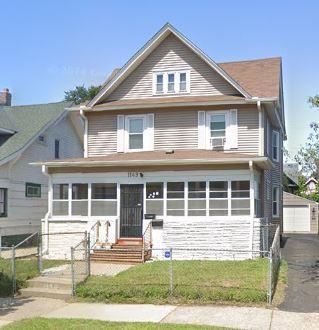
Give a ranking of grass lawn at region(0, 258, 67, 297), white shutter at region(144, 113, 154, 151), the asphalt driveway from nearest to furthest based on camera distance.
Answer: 1. the asphalt driveway
2. grass lawn at region(0, 258, 67, 297)
3. white shutter at region(144, 113, 154, 151)

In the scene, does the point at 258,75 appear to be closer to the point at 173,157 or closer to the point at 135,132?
the point at 135,132

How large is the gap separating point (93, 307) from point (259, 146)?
11068 mm

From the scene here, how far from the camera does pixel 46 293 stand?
12750mm

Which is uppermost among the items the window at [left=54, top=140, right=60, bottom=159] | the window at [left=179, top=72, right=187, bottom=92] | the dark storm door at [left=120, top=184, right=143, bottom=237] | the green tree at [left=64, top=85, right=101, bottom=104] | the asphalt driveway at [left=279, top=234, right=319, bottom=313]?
the green tree at [left=64, top=85, right=101, bottom=104]

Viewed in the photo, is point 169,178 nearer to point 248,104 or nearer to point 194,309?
point 248,104

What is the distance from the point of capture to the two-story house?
18.2m

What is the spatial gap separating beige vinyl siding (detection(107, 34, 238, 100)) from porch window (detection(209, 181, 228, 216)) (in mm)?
4538

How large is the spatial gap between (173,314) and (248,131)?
11346 mm

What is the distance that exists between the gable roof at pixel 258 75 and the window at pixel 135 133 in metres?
4.75

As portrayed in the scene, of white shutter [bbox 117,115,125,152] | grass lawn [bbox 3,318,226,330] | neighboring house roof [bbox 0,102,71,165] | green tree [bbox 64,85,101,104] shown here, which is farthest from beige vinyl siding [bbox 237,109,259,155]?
green tree [bbox 64,85,101,104]

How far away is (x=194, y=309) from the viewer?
10.9 meters

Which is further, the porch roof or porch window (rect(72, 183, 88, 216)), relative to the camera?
porch window (rect(72, 183, 88, 216))

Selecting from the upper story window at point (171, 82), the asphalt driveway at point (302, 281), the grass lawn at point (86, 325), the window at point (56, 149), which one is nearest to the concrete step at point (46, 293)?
the grass lawn at point (86, 325)

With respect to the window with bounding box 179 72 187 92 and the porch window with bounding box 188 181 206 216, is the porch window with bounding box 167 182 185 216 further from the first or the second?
the window with bounding box 179 72 187 92
